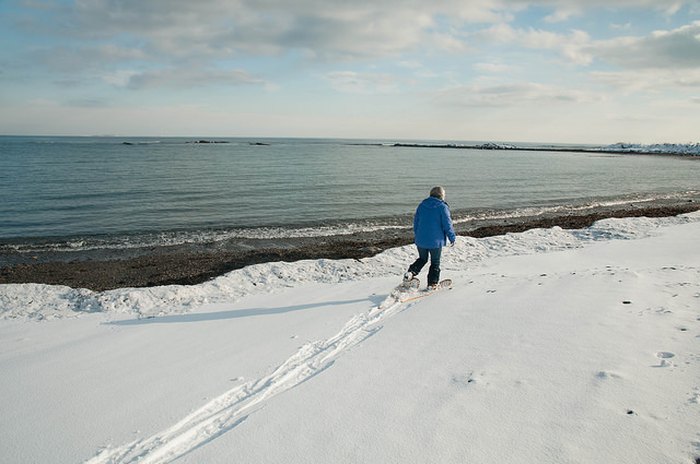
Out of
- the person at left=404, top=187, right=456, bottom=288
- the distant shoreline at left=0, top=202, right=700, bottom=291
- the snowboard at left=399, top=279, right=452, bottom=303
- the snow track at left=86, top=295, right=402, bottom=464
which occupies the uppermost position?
the person at left=404, top=187, right=456, bottom=288

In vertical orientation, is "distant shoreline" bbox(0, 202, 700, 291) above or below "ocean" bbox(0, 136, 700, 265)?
below

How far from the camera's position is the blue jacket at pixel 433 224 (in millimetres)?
8211

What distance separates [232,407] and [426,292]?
16.7ft

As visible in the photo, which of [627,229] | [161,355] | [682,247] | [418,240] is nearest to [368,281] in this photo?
[418,240]

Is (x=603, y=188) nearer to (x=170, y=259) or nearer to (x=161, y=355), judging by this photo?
(x=170, y=259)

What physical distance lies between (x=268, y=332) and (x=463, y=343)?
124 inches

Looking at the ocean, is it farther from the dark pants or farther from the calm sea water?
the dark pants

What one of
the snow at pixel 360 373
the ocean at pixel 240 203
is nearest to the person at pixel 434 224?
the snow at pixel 360 373

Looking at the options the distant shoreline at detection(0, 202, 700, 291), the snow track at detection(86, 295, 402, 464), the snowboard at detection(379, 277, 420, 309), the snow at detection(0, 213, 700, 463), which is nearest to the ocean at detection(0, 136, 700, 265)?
the distant shoreline at detection(0, 202, 700, 291)

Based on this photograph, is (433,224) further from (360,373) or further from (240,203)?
(240,203)

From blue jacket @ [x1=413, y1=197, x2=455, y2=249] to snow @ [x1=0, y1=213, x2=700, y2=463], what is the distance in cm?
115

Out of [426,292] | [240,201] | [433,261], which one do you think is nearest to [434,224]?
[433,261]

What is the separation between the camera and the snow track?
12.3 feet

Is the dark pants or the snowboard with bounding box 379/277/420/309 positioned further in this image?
the dark pants
